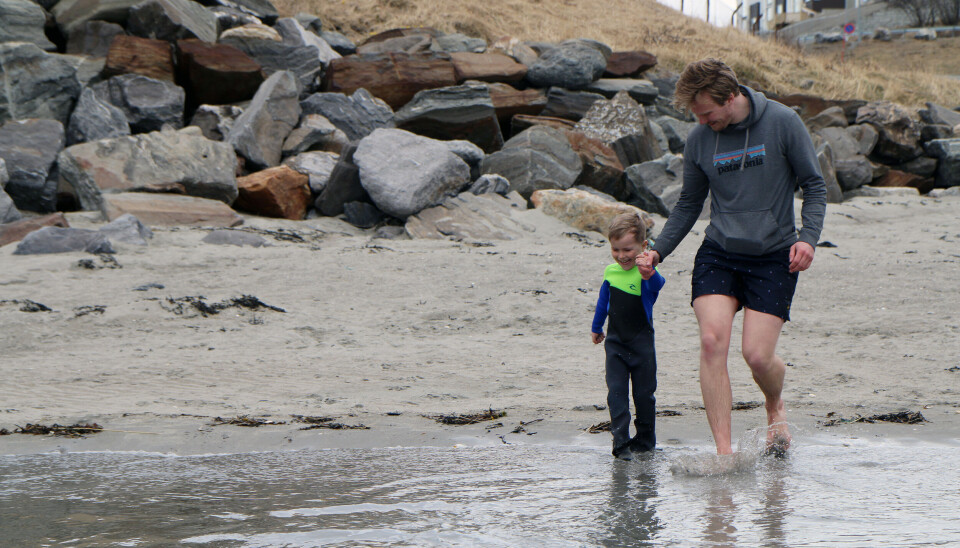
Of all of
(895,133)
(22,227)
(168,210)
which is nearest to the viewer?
(22,227)

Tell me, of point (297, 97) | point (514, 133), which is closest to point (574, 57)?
point (514, 133)

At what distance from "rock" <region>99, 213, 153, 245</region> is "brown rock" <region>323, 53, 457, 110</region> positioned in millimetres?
6418

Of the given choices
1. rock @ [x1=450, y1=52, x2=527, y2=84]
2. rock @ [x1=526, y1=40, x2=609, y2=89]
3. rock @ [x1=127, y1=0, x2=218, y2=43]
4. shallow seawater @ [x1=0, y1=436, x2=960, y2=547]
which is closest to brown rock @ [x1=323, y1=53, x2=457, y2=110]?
rock @ [x1=450, y1=52, x2=527, y2=84]

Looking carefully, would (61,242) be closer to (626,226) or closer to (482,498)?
(626,226)

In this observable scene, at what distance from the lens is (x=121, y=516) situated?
3057 millimetres

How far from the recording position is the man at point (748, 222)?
11.8 ft

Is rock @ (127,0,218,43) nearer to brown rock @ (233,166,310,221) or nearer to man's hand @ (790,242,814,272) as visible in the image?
brown rock @ (233,166,310,221)

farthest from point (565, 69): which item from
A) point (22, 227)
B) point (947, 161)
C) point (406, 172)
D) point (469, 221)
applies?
point (22, 227)

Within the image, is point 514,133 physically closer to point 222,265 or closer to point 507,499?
point 222,265

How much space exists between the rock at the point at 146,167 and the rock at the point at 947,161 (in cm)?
1375

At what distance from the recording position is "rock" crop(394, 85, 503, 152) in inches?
523

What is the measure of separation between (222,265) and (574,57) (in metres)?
10.2

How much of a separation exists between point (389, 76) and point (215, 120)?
3108 millimetres

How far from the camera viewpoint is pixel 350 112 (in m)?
13.6
